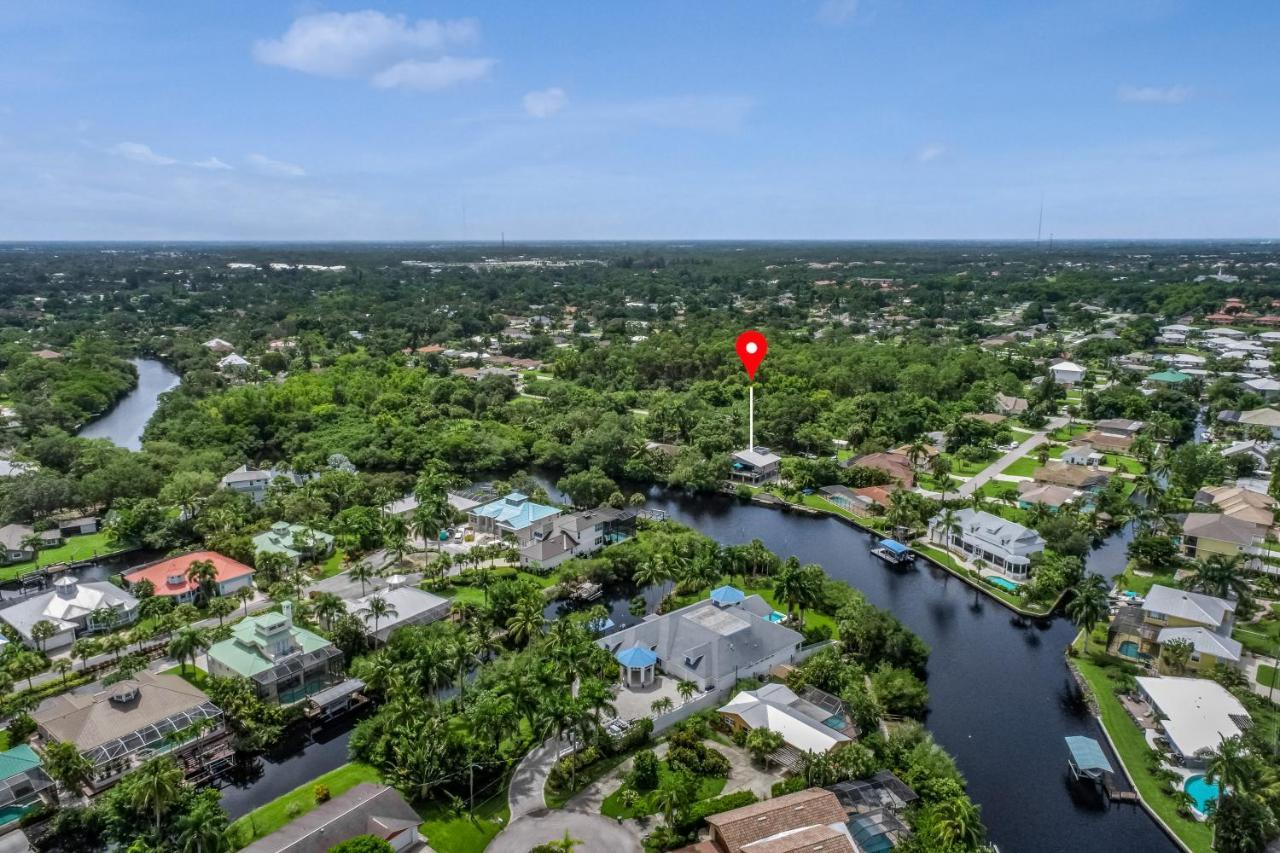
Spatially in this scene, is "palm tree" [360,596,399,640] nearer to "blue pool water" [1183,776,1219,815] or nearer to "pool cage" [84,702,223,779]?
"pool cage" [84,702,223,779]

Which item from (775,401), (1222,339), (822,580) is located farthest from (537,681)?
(1222,339)

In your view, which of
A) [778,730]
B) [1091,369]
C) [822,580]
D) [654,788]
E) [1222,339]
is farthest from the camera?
[1222,339]

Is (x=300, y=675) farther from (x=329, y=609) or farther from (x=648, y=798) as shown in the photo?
→ (x=648, y=798)

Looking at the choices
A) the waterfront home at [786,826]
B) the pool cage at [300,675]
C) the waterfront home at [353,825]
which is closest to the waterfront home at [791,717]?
the waterfront home at [786,826]

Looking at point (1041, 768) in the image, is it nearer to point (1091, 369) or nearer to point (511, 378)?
point (511, 378)

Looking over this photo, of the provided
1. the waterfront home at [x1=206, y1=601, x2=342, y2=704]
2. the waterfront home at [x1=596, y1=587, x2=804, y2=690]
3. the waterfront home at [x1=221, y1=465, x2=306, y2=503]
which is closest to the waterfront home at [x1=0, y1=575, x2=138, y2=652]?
the waterfront home at [x1=206, y1=601, x2=342, y2=704]

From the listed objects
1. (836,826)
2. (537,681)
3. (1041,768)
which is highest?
(537,681)
